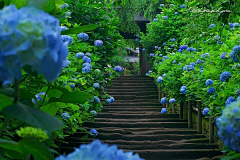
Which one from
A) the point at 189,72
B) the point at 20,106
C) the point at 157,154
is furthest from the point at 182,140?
the point at 20,106

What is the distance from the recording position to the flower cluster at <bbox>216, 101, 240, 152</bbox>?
0.72m

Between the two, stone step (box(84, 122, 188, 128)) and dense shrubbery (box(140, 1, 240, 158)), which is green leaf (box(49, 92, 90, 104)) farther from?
stone step (box(84, 122, 188, 128))

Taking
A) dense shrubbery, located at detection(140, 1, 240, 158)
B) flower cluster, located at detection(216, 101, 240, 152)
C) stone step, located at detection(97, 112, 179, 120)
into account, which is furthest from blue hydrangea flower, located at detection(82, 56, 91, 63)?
stone step, located at detection(97, 112, 179, 120)

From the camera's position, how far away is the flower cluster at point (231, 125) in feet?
2.37

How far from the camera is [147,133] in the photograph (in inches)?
248

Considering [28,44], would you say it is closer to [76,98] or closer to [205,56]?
[76,98]

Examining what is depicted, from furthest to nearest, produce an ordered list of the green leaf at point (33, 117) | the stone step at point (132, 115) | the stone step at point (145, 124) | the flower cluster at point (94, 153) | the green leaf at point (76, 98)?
1. the stone step at point (132, 115)
2. the stone step at point (145, 124)
3. the green leaf at point (76, 98)
4. the green leaf at point (33, 117)
5. the flower cluster at point (94, 153)

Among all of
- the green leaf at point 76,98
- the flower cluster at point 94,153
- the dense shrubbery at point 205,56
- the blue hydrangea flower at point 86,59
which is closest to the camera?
the flower cluster at point 94,153

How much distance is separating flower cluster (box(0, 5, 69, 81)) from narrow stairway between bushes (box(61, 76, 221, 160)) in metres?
4.36

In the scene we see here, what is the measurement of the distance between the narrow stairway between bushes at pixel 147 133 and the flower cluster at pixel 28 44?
436 cm

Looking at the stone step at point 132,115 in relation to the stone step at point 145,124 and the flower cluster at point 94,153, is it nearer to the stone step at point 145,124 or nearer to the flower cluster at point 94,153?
the stone step at point 145,124

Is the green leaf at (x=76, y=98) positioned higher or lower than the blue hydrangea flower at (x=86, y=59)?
lower

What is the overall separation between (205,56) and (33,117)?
14.2 feet

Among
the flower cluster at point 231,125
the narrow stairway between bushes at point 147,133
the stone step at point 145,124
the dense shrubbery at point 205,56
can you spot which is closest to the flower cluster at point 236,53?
the dense shrubbery at point 205,56
